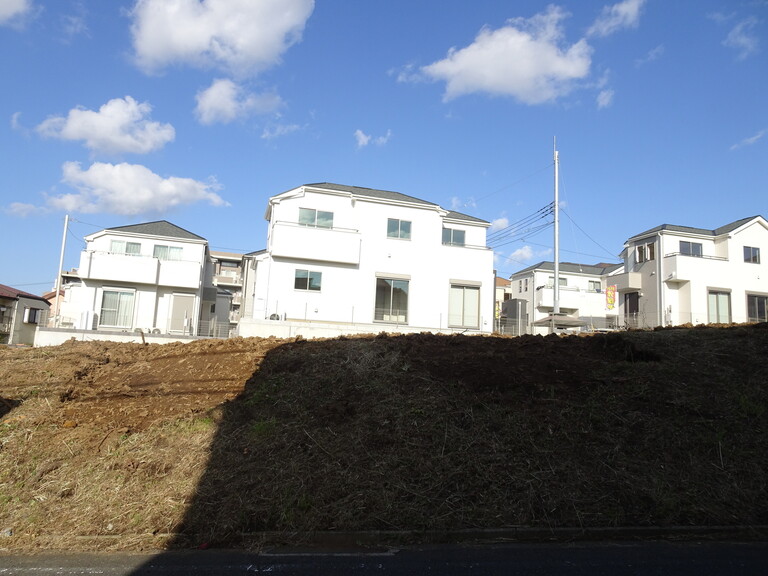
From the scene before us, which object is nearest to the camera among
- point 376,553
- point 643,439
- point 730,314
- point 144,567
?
point 144,567

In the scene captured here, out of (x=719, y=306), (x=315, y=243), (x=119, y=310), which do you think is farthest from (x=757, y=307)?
(x=119, y=310)

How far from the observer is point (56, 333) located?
16391mm

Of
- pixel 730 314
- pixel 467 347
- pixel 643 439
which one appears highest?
pixel 730 314

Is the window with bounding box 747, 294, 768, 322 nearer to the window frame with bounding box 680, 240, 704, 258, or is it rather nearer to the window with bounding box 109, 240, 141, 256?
the window frame with bounding box 680, 240, 704, 258

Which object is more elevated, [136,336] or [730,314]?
[730,314]

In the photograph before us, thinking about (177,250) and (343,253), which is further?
(177,250)

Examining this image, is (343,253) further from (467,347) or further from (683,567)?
(683,567)

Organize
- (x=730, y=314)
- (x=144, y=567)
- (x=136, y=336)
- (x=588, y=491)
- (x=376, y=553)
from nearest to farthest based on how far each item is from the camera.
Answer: (x=144, y=567) < (x=376, y=553) < (x=588, y=491) < (x=136, y=336) < (x=730, y=314)

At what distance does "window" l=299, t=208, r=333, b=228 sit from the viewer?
778 inches

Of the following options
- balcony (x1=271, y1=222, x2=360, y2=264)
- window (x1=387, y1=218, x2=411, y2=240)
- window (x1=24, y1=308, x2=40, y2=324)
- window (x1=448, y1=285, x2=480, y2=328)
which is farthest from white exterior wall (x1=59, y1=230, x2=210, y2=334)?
window (x1=448, y1=285, x2=480, y2=328)

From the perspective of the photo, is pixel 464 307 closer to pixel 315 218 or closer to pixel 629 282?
pixel 315 218

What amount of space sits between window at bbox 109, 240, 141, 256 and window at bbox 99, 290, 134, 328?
234 centimetres

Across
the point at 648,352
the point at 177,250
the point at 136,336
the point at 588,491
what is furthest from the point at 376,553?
the point at 177,250

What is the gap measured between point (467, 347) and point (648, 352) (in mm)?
2829
